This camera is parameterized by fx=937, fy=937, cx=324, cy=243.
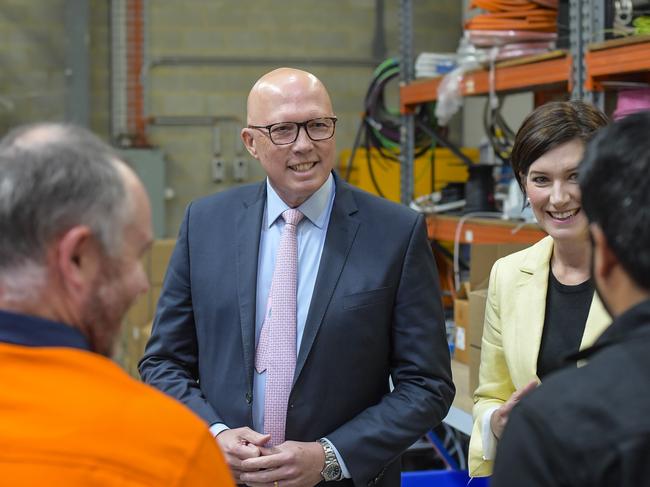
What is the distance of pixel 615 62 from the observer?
9.33ft

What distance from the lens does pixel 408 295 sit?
1.84m

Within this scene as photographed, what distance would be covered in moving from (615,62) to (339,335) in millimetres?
1530

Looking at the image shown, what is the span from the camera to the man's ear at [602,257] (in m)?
0.96

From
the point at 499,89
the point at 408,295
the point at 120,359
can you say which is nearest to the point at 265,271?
the point at 408,295

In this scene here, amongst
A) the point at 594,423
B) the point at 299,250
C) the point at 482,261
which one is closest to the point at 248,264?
the point at 299,250

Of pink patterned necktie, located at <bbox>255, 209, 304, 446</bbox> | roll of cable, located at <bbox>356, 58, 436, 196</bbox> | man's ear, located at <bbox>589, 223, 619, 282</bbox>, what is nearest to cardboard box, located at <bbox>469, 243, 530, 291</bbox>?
pink patterned necktie, located at <bbox>255, 209, 304, 446</bbox>

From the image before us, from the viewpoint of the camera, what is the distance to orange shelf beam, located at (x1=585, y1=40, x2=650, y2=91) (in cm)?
273

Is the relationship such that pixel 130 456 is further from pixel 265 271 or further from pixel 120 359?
pixel 120 359

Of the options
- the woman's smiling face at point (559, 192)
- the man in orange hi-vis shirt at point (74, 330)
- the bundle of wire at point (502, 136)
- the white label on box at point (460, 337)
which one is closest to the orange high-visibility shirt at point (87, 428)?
the man in orange hi-vis shirt at point (74, 330)

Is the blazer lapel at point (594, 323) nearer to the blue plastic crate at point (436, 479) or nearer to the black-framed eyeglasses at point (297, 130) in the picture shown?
the black-framed eyeglasses at point (297, 130)

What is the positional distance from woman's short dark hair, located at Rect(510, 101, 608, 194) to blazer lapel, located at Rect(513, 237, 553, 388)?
0.18m

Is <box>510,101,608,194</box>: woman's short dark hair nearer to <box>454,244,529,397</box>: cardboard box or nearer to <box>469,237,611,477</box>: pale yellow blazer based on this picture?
<box>469,237,611,477</box>: pale yellow blazer

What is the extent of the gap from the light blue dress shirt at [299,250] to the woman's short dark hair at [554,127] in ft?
1.33

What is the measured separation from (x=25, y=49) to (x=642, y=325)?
20.1ft
